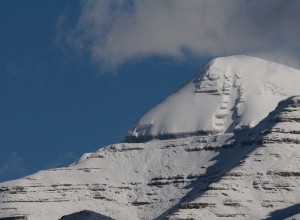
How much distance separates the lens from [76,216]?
635ft

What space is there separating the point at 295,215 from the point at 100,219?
18.5m

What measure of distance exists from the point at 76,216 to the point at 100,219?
2.40 meters

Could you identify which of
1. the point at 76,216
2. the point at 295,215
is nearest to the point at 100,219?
the point at 76,216

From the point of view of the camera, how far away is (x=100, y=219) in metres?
194

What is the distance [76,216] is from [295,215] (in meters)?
20.7

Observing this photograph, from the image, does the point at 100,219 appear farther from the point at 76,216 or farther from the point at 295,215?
the point at 295,215
